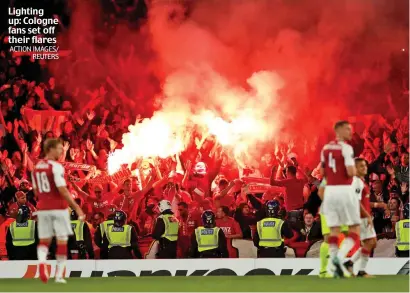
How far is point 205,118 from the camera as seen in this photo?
62.8 feet

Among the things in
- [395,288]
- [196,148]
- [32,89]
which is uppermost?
[32,89]

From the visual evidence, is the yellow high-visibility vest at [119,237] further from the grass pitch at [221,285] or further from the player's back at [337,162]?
the player's back at [337,162]

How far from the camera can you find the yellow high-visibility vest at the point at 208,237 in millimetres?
15898

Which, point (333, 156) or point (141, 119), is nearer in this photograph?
point (333, 156)

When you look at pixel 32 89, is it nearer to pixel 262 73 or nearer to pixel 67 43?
pixel 67 43

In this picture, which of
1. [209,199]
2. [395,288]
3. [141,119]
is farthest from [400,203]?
[395,288]

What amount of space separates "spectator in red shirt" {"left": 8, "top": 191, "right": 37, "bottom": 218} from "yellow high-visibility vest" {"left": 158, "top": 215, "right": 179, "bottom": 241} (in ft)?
7.95

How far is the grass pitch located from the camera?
34.1 feet

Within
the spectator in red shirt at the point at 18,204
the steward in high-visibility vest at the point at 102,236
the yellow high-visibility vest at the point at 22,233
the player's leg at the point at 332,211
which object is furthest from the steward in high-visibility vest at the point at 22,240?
the player's leg at the point at 332,211

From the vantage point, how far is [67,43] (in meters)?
19.0

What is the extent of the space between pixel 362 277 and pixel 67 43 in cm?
918

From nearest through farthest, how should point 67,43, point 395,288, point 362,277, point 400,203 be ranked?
point 395,288 < point 362,277 < point 400,203 < point 67,43

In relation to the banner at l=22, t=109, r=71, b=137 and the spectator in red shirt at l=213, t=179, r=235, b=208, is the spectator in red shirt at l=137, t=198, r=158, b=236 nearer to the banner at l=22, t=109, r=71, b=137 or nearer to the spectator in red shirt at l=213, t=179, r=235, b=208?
the spectator in red shirt at l=213, t=179, r=235, b=208

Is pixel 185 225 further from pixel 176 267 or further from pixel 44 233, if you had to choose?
pixel 44 233
